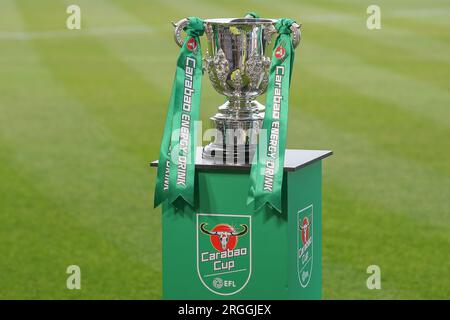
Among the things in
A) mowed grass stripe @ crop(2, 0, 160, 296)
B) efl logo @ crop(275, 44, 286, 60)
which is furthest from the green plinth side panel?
mowed grass stripe @ crop(2, 0, 160, 296)

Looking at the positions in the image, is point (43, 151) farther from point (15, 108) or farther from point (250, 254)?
point (250, 254)

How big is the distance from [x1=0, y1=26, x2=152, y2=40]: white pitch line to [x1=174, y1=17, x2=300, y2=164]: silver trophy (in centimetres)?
1405

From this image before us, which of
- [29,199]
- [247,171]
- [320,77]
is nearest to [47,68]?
[320,77]

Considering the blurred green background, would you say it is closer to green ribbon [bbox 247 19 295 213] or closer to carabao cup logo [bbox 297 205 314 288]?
carabao cup logo [bbox 297 205 314 288]

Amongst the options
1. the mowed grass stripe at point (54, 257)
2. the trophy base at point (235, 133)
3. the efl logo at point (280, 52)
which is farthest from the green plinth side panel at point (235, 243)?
the mowed grass stripe at point (54, 257)

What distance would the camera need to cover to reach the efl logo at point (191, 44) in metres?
Result: 5.07

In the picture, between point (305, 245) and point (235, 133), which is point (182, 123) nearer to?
point (235, 133)

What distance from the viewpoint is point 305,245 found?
522 centimetres

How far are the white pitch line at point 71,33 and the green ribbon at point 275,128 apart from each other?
14287 millimetres

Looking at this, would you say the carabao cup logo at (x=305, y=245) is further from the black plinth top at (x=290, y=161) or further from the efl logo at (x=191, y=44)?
the efl logo at (x=191, y=44)

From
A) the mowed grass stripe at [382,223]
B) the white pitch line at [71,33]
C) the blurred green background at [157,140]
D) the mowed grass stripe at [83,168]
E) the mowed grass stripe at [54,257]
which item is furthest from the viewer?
the white pitch line at [71,33]

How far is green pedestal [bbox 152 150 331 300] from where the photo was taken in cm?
498

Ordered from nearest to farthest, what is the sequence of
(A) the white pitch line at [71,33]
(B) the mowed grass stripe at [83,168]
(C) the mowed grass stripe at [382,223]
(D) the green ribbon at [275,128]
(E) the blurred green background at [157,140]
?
1. (D) the green ribbon at [275,128]
2. (C) the mowed grass stripe at [382,223]
3. (E) the blurred green background at [157,140]
4. (B) the mowed grass stripe at [83,168]
5. (A) the white pitch line at [71,33]

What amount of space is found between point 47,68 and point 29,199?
712 cm
